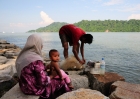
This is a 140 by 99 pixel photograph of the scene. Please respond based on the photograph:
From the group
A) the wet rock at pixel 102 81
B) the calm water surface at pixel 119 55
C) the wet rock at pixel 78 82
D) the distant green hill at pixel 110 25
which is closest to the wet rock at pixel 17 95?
the wet rock at pixel 78 82

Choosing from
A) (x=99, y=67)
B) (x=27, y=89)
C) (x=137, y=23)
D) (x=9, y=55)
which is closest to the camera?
(x=27, y=89)

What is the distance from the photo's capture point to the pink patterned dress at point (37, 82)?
3.43m

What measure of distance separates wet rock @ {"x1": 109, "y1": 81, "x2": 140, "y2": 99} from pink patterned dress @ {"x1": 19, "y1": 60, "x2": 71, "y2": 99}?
142 cm

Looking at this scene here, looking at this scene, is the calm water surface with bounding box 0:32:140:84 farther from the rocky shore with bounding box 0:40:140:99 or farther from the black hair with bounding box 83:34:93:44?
the black hair with bounding box 83:34:93:44

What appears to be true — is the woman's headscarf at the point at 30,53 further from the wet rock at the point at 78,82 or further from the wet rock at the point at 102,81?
the wet rock at the point at 102,81

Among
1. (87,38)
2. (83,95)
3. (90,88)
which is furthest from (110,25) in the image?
(83,95)

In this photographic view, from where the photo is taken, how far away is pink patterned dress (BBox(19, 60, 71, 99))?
3.43 m

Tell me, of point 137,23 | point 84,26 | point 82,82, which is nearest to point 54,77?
point 82,82

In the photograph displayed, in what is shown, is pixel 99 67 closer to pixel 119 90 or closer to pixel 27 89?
pixel 119 90

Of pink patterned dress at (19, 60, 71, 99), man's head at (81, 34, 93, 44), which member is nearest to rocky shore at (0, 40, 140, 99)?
pink patterned dress at (19, 60, 71, 99)

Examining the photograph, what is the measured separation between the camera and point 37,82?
3535 mm

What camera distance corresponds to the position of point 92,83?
521cm

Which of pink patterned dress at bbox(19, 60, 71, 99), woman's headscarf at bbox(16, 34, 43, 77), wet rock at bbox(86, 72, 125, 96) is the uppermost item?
woman's headscarf at bbox(16, 34, 43, 77)

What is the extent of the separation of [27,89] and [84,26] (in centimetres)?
12058
